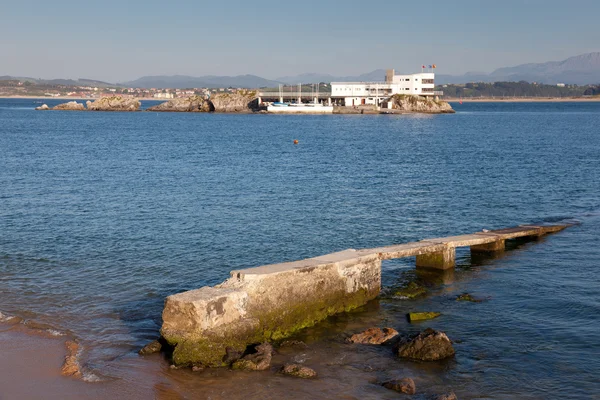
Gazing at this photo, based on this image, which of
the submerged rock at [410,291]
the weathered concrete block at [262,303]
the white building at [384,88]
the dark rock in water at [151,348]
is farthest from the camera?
the white building at [384,88]

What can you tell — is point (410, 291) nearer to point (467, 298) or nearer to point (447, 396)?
point (467, 298)

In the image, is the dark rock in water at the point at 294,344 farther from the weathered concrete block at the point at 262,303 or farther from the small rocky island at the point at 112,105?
the small rocky island at the point at 112,105

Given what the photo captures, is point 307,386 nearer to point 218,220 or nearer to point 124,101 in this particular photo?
point 218,220

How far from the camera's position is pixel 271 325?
53.6ft

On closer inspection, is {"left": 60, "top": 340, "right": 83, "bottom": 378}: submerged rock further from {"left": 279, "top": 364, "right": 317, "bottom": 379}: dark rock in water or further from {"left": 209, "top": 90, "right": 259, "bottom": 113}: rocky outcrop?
{"left": 209, "top": 90, "right": 259, "bottom": 113}: rocky outcrop

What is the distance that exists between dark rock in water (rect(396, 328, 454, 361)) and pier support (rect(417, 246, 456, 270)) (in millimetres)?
7926

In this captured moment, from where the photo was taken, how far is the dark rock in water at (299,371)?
14189mm

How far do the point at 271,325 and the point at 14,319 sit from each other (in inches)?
276

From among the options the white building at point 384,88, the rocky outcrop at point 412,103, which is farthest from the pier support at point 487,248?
the white building at point 384,88

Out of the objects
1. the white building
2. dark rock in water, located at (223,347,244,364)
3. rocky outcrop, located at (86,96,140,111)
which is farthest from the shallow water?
rocky outcrop, located at (86,96,140,111)

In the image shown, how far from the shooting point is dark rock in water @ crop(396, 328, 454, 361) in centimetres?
1512

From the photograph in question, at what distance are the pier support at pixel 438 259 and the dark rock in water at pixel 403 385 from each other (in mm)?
10025

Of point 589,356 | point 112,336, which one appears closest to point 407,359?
point 589,356

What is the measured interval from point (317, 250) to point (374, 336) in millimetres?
9014
